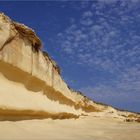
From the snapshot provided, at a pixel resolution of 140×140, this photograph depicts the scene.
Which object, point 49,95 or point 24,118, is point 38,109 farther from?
point 49,95

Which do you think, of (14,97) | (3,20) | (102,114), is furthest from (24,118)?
(102,114)

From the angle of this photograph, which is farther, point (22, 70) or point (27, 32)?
point (27, 32)

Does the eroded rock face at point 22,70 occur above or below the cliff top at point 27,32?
below

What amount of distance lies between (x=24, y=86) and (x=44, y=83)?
262 centimetres

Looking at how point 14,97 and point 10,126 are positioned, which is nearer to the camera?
point 10,126

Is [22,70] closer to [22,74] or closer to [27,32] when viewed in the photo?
[22,74]

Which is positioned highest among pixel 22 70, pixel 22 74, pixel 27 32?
pixel 27 32

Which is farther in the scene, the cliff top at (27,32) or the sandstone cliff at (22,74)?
the cliff top at (27,32)

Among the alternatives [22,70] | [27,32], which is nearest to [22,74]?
[22,70]

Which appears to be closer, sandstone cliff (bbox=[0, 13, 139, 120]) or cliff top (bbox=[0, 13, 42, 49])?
sandstone cliff (bbox=[0, 13, 139, 120])

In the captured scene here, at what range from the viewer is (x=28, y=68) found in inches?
438

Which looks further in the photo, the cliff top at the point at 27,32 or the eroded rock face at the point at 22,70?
the cliff top at the point at 27,32

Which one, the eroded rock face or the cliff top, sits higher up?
the cliff top

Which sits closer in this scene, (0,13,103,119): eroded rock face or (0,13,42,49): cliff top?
(0,13,103,119): eroded rock face
